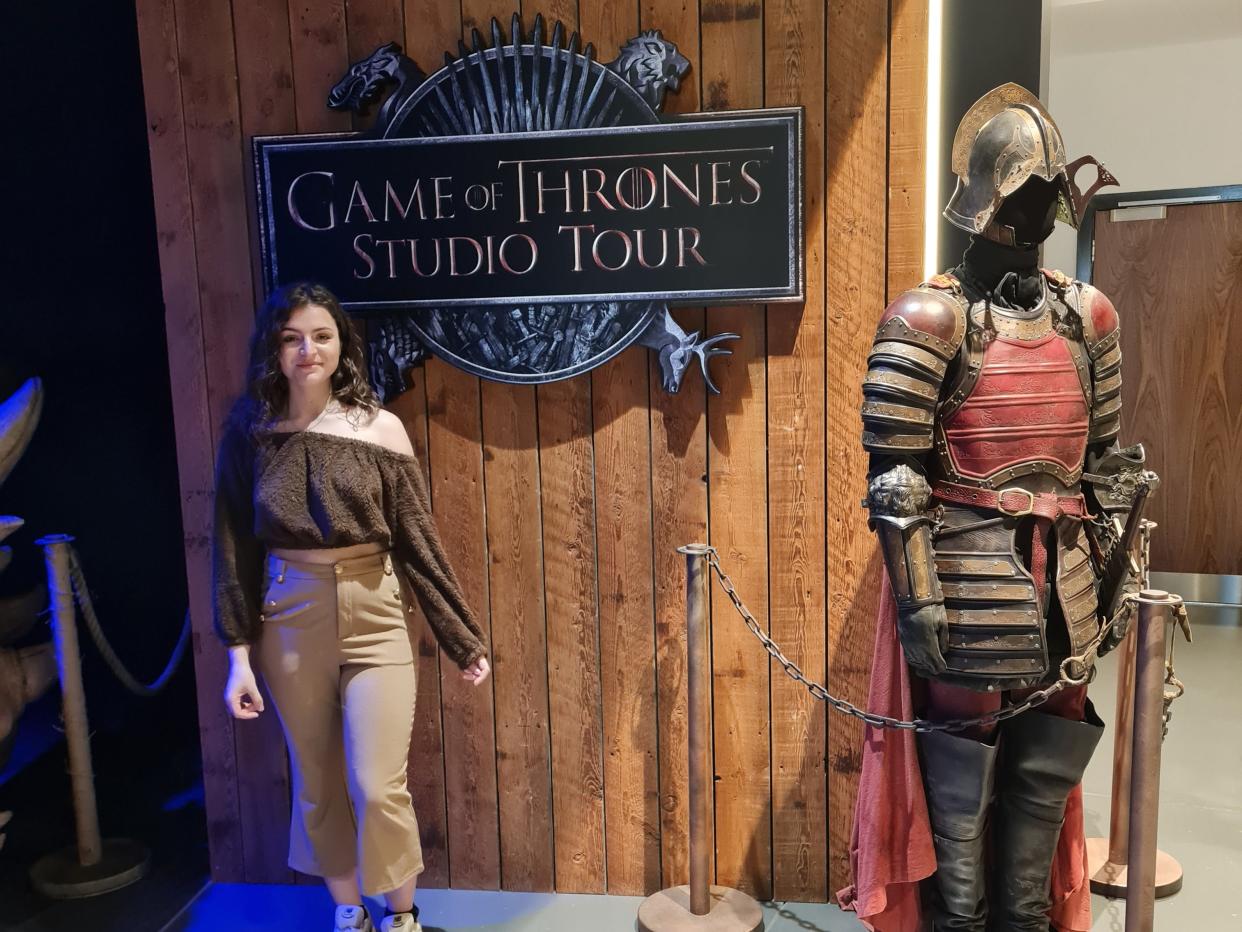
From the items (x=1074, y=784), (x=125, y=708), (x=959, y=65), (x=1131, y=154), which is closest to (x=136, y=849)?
(x=125, y=708)

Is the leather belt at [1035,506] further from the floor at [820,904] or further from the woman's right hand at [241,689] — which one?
the woman's right hand at [241,689]

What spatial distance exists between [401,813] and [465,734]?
1.82 ft

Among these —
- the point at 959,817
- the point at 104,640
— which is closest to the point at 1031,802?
the point at 959,817

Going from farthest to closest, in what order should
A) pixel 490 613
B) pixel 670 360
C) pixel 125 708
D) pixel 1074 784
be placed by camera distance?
pixel 125 708 < pixel 490 613 < pixel 670 360 < pixel 1074 784

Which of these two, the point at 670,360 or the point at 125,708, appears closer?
the point at 670,360

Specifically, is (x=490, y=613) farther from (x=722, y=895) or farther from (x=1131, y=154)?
(x=1131, y=154)

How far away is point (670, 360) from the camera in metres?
2.99

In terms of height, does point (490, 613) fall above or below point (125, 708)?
above

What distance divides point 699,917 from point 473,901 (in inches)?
28.6

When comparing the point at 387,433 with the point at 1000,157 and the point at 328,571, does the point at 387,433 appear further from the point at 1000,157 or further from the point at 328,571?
the point at 1000,157

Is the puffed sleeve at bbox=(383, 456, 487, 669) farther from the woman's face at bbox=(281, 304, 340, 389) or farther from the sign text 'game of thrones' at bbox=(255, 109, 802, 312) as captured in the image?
the sign text 'game of thrones' at bbox=(255, 109, 802, 312)

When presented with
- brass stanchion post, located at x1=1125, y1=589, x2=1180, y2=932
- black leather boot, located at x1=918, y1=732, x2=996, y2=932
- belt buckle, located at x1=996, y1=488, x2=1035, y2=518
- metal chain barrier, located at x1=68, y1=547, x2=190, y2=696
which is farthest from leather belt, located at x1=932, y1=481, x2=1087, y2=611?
metal chain barrier, located at x1=68, y1=547, x2=190, y2=696

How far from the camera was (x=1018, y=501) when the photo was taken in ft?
7.87

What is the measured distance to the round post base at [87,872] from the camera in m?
3.33
